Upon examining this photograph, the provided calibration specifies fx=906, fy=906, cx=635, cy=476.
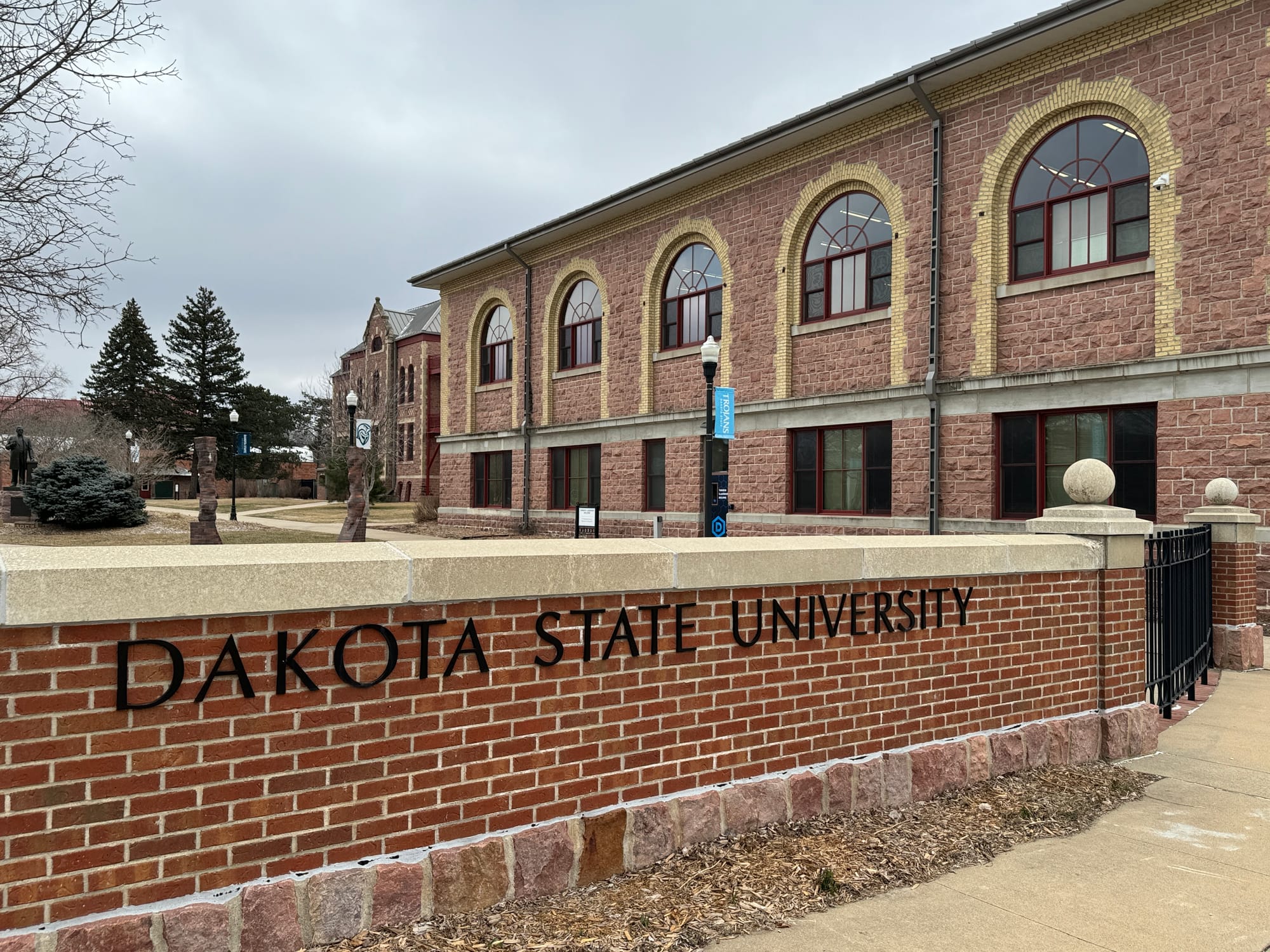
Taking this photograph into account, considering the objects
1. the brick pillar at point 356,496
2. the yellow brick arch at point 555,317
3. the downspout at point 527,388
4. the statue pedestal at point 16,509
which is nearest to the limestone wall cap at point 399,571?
the brick pillar at point 356,496

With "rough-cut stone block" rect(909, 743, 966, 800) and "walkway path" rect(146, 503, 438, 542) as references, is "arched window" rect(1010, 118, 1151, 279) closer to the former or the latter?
"rough-cut stone block" rect(909, 743, 966, 800)

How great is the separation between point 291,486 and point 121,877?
77.5m

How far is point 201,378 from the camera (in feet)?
235

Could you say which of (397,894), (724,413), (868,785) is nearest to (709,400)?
(724,413)

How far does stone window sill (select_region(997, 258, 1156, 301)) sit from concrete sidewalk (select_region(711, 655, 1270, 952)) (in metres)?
10.3

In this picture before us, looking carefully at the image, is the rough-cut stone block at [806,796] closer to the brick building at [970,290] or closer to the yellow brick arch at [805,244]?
the brick building at [970,290]

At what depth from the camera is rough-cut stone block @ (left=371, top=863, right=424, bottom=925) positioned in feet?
11.9

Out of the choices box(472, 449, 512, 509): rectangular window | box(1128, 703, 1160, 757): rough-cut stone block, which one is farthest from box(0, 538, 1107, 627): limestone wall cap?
box(472, 449, 512, 509): rectangular window

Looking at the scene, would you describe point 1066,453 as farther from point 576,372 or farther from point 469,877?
point 576,372

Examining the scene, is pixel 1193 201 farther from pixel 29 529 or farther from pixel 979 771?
pixel 29 529

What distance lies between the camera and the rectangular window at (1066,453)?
14148 millimetres

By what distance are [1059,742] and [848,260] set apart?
14046 millimetres

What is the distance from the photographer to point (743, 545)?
4938 millimetres

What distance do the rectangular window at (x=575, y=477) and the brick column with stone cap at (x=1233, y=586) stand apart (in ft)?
54.3
